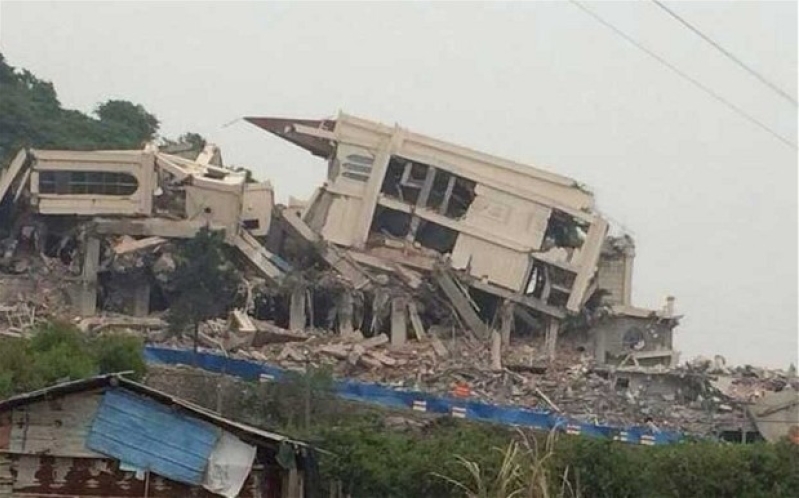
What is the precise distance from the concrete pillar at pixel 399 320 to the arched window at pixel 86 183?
9398 millimetres

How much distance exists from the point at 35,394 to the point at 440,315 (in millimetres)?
32998

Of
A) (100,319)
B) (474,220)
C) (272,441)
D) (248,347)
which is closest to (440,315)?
(474,220)

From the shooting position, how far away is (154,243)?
41.8 metres

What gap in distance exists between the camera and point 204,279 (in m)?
40.5

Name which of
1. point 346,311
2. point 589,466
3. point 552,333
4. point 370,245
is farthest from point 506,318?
point 589,466

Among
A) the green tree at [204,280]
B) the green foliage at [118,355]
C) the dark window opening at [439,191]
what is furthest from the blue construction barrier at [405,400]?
the dark window opening at [439,191]

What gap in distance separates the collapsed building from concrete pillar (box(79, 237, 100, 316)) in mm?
52

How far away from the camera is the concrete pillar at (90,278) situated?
138ft

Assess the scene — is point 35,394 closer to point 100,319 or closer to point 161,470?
point 161,470

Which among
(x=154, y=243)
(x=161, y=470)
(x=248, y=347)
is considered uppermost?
(x=154, y=243)

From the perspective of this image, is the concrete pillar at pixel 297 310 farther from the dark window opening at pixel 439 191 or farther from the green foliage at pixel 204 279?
the dark window opening at pixel 439 191

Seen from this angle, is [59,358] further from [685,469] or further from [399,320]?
[399,320]

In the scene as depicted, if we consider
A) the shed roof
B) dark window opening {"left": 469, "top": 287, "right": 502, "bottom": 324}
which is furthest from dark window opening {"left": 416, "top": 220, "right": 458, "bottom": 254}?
the shed roof

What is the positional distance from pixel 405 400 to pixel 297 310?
9.88 meters
